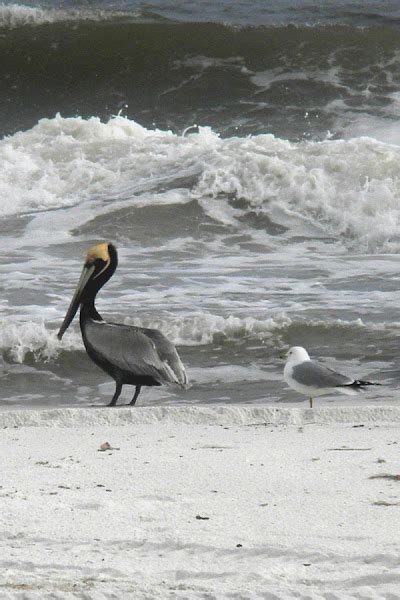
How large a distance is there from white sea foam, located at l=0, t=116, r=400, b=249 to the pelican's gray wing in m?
5.30

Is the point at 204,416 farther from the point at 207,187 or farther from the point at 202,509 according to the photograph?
the point at 207,187

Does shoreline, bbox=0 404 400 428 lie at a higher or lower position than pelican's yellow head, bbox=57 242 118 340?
lower

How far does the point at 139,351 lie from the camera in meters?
6.64

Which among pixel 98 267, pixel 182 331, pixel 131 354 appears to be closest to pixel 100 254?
pixel 98 267

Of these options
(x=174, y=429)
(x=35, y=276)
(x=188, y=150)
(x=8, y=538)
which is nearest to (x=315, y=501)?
(x=8, y=538)

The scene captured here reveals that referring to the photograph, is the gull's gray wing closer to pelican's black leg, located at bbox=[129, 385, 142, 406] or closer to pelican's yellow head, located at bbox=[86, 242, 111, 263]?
pelican's black leg, located at bbox=[129, 385, 142, 406]

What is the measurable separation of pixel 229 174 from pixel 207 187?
0.30 metres

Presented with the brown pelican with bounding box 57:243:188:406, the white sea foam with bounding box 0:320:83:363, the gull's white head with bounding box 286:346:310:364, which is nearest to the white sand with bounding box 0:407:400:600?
the gull's white head with bounding box 286:346:310:364

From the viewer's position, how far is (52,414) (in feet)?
Answer: 19.0

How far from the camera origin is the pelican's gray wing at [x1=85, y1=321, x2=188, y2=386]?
6.59m

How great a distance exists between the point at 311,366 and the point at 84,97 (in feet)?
42.6

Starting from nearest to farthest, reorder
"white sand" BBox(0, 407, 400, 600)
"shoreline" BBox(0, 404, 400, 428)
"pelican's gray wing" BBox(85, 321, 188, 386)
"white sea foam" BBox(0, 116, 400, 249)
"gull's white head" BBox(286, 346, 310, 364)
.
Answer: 1. "white sand" BBox(0, 407, 400, 600)
2. "shoreline" BBox(0, 404, 400, 428)
3. "gull's white head" BBox(286, 346, 310, 364)
4. "pelican's gray wing" BBox(85, 321, 188, 386)
5. "white sea foam" BBox(0, 116, 400, 249)

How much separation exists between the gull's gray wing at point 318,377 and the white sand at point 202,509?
0.47 metres

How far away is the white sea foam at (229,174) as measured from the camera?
1248 centimetres
